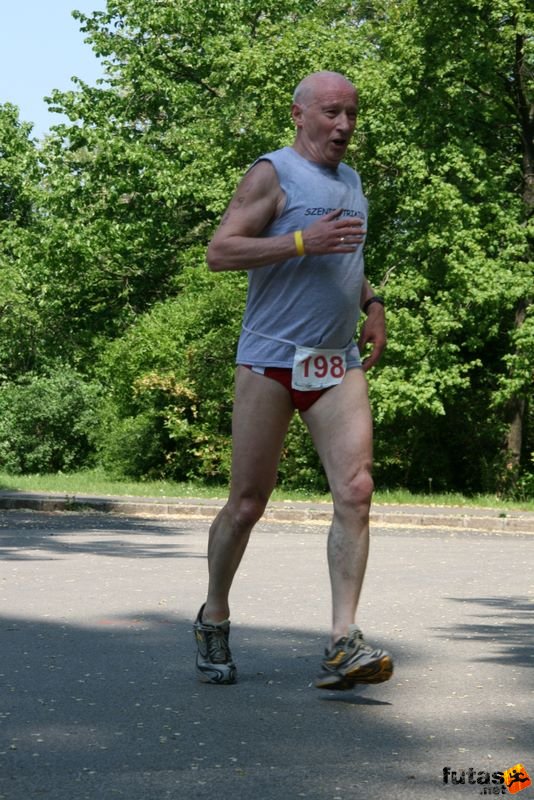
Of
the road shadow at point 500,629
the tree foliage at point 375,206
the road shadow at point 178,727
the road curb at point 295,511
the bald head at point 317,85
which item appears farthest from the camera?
the tree foliage at point 375,206

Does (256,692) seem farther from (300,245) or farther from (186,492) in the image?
(186,492)

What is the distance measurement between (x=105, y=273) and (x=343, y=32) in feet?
39.5

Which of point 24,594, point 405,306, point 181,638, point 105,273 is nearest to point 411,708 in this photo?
point 181,638

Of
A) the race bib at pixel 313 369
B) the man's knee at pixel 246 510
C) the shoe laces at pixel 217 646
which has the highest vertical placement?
the race bib at pixel 313 369

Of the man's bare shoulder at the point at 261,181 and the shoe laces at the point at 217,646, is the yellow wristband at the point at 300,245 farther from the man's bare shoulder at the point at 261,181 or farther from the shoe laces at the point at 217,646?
the shoe laces at the point at 217,646

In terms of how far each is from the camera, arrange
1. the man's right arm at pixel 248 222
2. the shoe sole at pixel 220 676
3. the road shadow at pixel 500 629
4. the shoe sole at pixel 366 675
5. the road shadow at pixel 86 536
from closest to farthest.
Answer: the shoe sole at pixel 366 675, the man's right arm at pixel 248 222, the shoe sole at pixel 220 676, the road shadow at pixel 500 629, the road shadow at pixel 86 536

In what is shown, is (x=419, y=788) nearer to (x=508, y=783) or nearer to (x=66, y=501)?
(x=508, y=783)

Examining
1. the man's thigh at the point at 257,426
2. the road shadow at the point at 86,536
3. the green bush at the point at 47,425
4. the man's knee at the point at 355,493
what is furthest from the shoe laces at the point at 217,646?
the green bush at the point at 47,425

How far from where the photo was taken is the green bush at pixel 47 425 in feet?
105

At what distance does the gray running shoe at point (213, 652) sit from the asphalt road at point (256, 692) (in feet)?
0.27

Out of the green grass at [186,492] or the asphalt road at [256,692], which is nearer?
the asphalt road at [256,692]

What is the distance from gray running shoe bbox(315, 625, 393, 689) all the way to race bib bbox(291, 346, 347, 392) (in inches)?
34.7

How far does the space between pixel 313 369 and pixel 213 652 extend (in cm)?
119

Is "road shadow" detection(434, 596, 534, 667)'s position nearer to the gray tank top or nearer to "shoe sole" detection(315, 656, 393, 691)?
"shoe sole" detection(315, 656, 393, 691)
